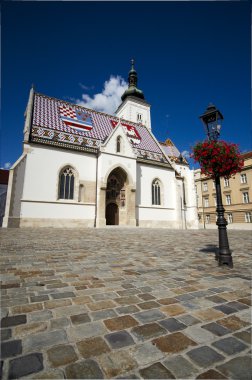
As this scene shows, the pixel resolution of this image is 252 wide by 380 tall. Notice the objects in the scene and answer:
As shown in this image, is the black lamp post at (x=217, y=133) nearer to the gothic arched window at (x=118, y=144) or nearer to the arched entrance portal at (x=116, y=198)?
the arched entrance portal at (x=116, y=198)

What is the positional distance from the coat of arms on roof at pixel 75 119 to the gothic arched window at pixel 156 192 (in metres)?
9.90

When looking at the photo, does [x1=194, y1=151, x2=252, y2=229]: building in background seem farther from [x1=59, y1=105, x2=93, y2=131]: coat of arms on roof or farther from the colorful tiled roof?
[x1=59, y1=105, x2=93, y2=131]: coat of arms on roof

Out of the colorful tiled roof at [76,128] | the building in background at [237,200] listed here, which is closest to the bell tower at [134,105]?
the colorful tiled roof at [76,128]

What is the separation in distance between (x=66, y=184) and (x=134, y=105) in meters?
28.6

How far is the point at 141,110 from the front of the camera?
41344 millimetres

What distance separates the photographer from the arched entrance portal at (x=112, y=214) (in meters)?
21.9

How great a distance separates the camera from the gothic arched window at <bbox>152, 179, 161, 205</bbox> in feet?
78.2

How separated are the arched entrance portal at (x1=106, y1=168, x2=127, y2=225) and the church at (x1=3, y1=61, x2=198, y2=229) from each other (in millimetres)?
108

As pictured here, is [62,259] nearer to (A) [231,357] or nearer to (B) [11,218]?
(A) [231,357]

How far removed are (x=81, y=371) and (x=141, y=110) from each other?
144 ft

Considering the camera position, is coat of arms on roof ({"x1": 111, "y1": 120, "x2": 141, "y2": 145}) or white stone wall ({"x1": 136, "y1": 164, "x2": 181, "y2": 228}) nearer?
white stone wall ({"x1": 136, "y1": 164, "x2": 181, "y2": 228})

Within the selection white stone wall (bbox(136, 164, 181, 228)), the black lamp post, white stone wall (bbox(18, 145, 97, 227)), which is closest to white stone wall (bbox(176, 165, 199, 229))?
white stone wall (bbox(136, 164, 181, 228))

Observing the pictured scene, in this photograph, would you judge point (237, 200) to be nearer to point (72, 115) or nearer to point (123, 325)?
point (72, 115)

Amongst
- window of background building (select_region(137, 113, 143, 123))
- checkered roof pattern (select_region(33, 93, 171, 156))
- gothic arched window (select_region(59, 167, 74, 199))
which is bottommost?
gothic arched window (select_region(59, 167, 74, 199))
